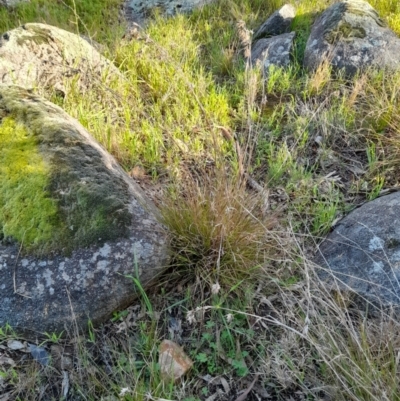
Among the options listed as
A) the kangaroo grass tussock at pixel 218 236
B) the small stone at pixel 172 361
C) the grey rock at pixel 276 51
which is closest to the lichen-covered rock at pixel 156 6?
the grey rock at pixel 276 51

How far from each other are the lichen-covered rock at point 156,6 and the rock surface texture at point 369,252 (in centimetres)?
404

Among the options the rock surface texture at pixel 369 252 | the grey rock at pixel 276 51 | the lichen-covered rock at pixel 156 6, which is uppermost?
the lichen-covered rock at pixel 156 6

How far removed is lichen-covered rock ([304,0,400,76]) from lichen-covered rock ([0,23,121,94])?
1931 millimetres

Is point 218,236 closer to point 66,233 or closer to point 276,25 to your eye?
point 66,233

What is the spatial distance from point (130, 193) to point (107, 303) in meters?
0.60

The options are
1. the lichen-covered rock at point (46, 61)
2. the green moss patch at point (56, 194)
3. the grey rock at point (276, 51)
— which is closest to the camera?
the green moss patch at point (56, 194)

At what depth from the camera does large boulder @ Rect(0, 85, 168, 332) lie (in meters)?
1.95

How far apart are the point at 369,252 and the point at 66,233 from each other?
159cm

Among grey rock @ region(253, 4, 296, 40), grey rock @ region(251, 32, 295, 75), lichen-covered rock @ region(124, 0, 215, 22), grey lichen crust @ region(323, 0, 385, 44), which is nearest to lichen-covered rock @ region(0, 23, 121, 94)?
grey rock @ region(251, 32, 295, 75)

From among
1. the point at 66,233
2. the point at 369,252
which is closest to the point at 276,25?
the point at 369,252

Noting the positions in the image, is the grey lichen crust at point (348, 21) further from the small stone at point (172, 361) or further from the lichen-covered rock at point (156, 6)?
the small stone at point (172, 361)

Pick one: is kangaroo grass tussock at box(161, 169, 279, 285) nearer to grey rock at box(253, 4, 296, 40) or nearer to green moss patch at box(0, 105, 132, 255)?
green moss patch at box(0, 105, 132, 255)

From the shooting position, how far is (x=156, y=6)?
570 centimetres

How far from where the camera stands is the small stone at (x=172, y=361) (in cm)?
182
